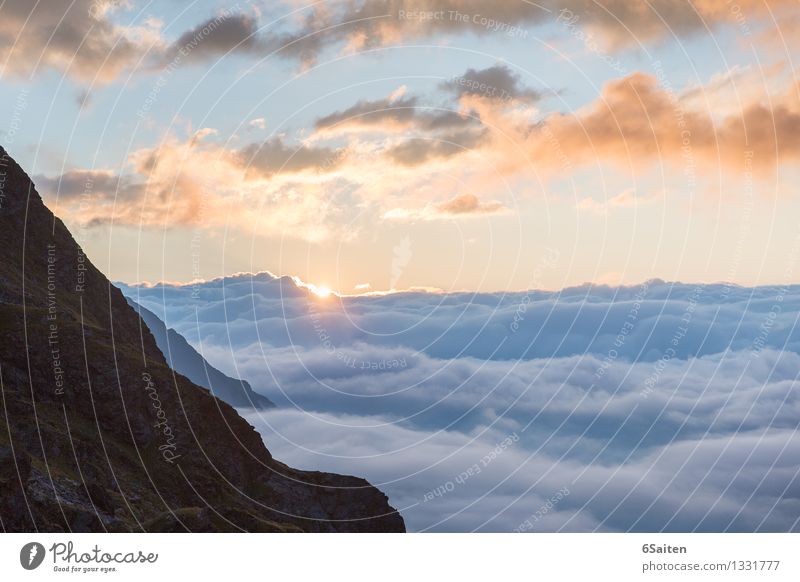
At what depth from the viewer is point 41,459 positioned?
495ft

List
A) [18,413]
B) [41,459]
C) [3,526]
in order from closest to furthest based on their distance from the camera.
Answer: [3,526] < [41,459] < [18,413]

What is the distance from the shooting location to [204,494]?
190 metres

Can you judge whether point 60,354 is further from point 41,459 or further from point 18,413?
point 41,459

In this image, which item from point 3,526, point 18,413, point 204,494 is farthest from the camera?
point 204,494
